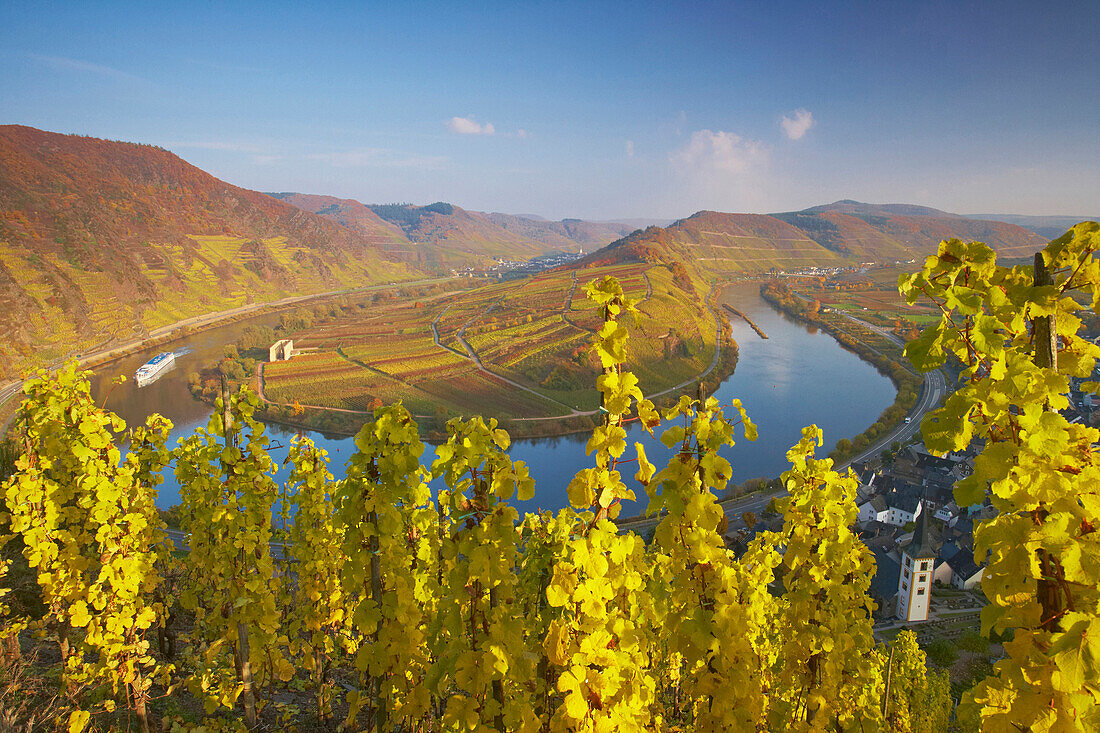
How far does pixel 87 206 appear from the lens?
98375mm

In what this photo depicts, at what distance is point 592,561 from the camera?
2.89 metres

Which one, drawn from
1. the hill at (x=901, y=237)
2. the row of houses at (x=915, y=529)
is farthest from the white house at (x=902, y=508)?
the hill at (x=901, y=237)

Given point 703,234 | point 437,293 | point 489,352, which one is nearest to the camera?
point 489,352

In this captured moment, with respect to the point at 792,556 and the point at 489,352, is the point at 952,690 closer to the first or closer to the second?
the point at 792,556

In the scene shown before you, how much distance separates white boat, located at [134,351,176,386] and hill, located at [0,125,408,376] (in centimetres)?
984

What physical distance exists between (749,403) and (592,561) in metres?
48.5

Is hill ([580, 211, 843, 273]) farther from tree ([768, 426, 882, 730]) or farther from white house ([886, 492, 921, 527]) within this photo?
tree ([768, 426, 882, 730])

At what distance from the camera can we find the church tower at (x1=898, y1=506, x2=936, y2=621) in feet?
76.0

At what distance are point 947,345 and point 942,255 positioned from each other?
0.48 m

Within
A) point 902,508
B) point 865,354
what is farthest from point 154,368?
point 865,354

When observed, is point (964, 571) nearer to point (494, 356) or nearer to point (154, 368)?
point (494, 356)

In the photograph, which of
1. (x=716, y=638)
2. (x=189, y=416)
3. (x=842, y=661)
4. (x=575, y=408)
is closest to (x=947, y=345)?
(x=716, y=638)

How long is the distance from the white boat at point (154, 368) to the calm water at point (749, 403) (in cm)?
88

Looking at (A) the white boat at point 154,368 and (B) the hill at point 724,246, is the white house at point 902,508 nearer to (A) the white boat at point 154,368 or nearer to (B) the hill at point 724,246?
(A) the white boat at point 154,368
